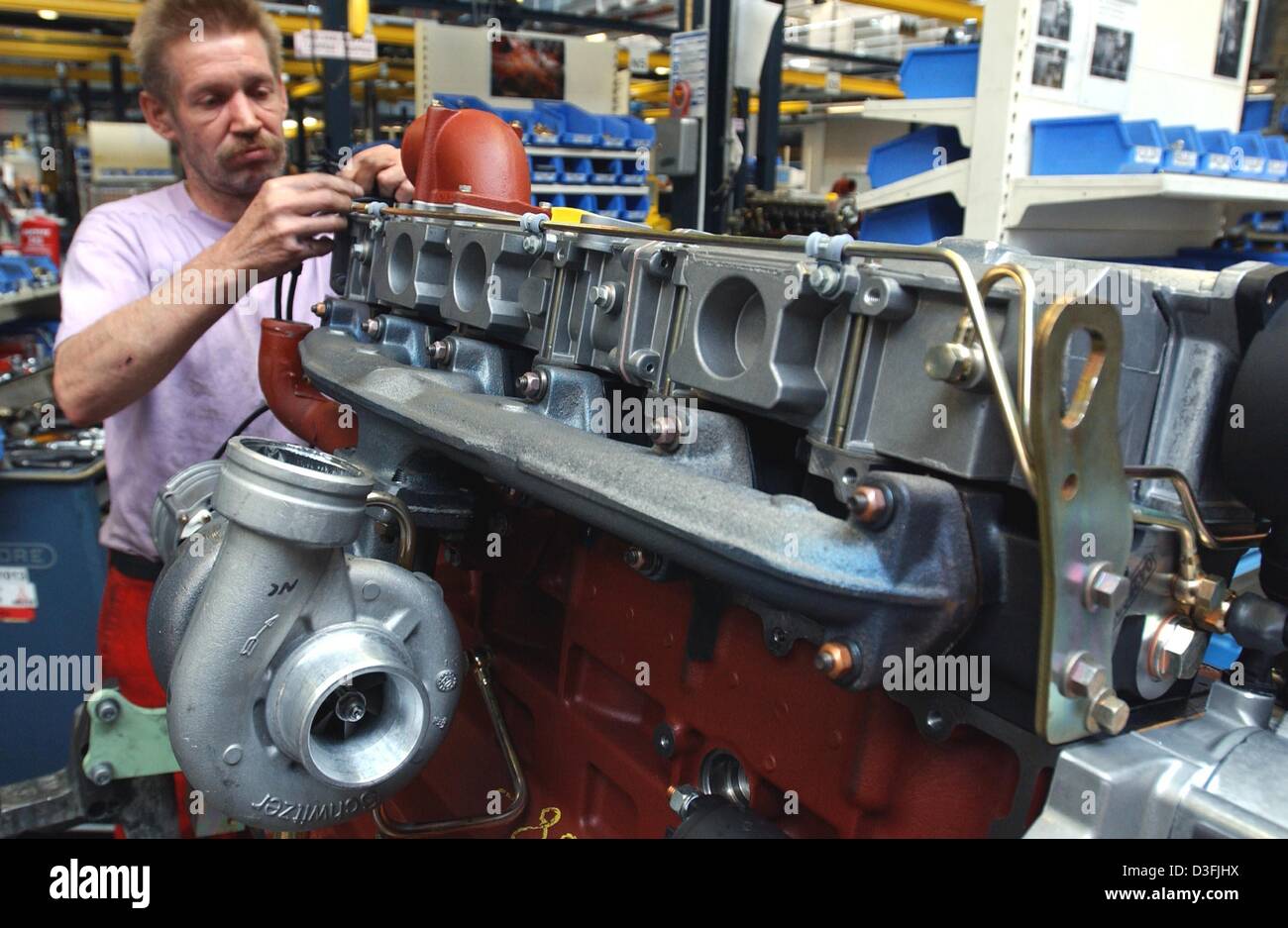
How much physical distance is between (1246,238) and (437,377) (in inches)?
156

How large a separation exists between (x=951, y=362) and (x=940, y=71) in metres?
2.67

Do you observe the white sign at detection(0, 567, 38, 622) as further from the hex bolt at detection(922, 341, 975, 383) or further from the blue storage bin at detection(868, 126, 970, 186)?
the blue storage bin at detection(868, 126, 970, 186)

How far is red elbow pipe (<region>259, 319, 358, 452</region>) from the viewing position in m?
1.45

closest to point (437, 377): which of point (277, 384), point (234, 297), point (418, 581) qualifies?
point (418, 581)

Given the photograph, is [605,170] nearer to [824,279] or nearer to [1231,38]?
[1231,38]

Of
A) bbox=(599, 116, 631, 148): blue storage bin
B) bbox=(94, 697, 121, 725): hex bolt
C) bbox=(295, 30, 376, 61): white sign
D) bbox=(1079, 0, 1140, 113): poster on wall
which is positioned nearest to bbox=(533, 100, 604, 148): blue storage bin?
bbox=(599, 116, 631, 148): blue storage bin

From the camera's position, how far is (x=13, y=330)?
4.52m

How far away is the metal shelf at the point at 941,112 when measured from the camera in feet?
9.39

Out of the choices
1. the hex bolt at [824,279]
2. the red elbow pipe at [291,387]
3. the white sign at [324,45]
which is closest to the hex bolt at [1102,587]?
the hex bolt at [824,279]

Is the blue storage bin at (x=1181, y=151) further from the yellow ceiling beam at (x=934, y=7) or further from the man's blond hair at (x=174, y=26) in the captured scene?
the yellow ceiling beam at (x=934, y=7)

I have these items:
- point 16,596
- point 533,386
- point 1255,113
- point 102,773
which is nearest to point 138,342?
point 102,773

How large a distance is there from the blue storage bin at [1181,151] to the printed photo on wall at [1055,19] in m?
0.42

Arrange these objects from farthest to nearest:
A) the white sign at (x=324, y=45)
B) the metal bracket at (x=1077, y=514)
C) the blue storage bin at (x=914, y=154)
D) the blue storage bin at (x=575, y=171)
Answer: the blue storage bin at (x=575, y=171)
the white sign at (x=324, y=45)
the blue storage bin at (x=914, y=154)
the metal bracket at (x=1077, y=514)
